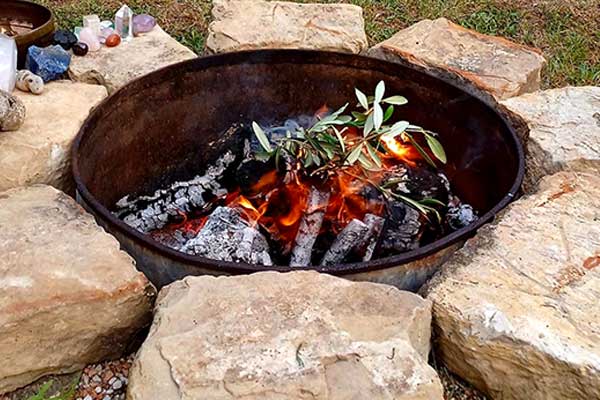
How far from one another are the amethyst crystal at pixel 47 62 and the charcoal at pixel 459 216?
1591 mm

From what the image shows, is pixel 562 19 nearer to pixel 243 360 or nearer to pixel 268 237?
pixel 268 237

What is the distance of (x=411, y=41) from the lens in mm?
3275

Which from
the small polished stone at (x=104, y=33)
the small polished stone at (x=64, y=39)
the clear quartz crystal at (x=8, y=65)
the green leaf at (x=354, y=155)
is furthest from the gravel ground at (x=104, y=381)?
the small polished stone at (x=104, y=33)

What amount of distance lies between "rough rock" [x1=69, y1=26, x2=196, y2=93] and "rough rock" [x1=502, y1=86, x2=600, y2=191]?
1.40m

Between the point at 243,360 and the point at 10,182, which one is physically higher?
the point at 243,360

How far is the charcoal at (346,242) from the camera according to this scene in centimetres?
244

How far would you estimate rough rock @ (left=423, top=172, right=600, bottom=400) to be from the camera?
1.88m

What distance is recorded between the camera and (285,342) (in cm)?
178

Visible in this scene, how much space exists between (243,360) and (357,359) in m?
0.26

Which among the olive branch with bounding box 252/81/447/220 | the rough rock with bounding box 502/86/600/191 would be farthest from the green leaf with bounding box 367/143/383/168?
the rough rock with bounding box 502/86/600/191

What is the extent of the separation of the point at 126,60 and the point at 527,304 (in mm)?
1946

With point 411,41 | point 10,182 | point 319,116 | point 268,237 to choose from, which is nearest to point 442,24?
Result: point 411,41

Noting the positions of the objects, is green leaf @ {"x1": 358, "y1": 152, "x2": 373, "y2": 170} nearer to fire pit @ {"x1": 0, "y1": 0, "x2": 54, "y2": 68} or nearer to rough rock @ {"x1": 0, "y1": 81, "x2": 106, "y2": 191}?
rough rock @ {"x1": 0, "y1": 81, "x2": 106, "y2": 191}

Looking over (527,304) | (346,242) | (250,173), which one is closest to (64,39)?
(250,173)
